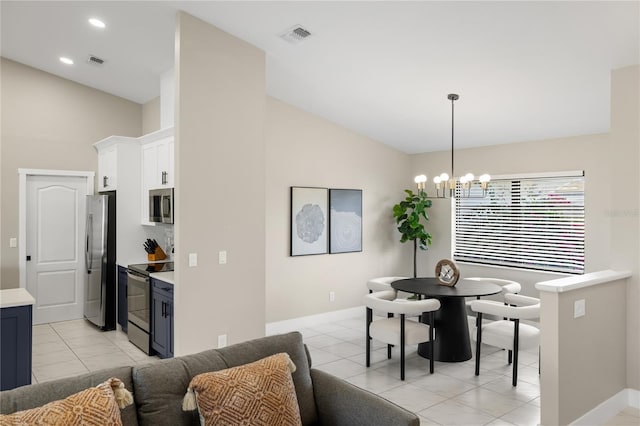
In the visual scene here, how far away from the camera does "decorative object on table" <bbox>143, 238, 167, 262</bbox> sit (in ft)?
18.9

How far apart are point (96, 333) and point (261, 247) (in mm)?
2910

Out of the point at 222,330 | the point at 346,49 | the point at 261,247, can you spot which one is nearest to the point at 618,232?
the point at 346,49

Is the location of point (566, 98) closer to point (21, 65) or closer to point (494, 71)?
point (494, 71)

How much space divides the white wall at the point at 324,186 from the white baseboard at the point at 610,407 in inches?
140

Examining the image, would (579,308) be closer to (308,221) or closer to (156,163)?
(308,221)

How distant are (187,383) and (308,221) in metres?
4.16

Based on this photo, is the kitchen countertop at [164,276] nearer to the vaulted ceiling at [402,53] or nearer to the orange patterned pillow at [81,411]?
the vaulted ceiling at [402,53]

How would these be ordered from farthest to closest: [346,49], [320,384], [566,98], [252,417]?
[566,98] < [346,49] < [320,384] < [252,417]

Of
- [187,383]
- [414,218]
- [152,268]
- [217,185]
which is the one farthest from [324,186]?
[187,383]

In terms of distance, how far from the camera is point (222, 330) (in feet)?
13.6

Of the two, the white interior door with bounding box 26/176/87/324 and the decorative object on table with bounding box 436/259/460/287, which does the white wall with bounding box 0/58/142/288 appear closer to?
the white interior door with bounding box 26/176/87/324

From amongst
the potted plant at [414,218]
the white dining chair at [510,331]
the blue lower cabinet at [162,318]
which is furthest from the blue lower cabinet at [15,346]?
the potted plant at [414,218]

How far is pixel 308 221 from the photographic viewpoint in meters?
6.05

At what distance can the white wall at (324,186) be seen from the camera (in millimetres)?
5730
